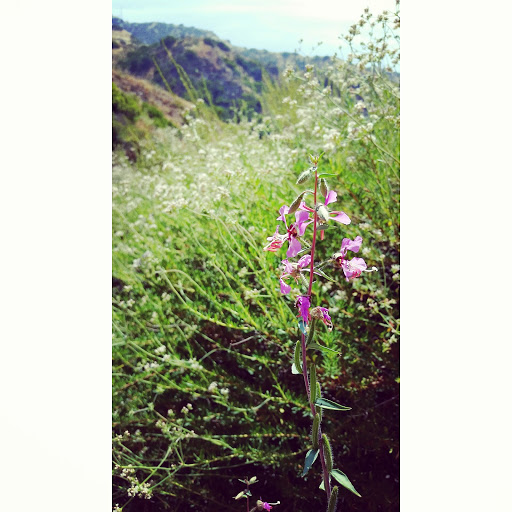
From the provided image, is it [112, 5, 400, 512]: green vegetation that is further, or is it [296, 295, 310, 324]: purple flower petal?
[112, 5, 400, 512]: green vegetation

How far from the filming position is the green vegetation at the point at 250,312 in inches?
49.4

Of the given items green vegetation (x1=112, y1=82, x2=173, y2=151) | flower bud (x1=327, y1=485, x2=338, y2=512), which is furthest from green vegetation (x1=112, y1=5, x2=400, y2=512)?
flower bud (x1=327, y1=485, x2=338, y2=512)

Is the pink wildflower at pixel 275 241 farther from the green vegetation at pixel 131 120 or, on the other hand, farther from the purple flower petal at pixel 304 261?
the green vegetation at pixel 131 120

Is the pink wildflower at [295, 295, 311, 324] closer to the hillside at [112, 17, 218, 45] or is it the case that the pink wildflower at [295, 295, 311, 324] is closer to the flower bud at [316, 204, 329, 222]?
the flower bud at [316, 204, 329, 222]

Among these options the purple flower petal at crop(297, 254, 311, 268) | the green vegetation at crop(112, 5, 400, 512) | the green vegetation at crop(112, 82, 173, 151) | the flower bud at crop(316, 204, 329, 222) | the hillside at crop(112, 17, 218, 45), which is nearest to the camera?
the flower bud at crop(316, 204, 329, 222)

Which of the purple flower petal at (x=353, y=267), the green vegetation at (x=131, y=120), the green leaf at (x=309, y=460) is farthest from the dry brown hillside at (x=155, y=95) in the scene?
the green leaf at (x=309, y=460)

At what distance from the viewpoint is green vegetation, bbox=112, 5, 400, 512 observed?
4.12 ft

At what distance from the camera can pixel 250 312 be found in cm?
135

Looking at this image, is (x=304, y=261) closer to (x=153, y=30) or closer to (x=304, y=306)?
(x=304, y=306)

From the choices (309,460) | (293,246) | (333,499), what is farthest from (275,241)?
(333,499)
